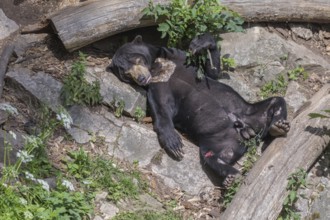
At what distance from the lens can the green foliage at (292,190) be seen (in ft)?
20.4

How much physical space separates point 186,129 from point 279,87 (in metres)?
1.29

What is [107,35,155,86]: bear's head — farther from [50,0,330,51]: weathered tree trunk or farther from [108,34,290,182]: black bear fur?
[50,0,330,51]: weathered tree trunk

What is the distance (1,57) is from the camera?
7543 millimetres

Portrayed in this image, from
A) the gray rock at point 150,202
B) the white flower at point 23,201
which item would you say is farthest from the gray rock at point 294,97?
the white flower at point 23,201

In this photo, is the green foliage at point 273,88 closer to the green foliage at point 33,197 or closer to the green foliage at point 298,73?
the green foliage at point 298,73

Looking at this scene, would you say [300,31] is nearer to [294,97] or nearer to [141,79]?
[294,97]

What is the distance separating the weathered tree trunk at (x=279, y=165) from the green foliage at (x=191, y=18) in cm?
142

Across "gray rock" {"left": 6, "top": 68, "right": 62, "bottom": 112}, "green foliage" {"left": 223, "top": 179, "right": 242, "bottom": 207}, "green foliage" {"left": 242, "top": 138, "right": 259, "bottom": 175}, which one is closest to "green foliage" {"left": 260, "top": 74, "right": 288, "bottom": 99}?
"green foliage" {"left": 242, "top": 138, "right": 259, "bottom": 175}

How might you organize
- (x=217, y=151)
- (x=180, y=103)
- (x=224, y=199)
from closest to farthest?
(x=224, y=199) < (x=217, y=151) < (x=180, y=103)

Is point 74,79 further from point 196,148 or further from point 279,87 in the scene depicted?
point 279,87

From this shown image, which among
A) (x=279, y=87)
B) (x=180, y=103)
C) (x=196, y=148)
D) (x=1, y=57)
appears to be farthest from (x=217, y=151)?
(x=1, y=57)

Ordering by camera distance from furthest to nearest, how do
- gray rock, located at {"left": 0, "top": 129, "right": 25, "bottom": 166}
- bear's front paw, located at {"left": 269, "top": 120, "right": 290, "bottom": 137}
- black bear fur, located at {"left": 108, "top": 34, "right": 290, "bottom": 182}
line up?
black bear fur, located at {"left": 108, "top": 34, "right": 290, "bottom": 182} < bear's front paw, located at {"left": 269, "top": 120, "right": 290, "bottom": 137} < gray rock, located at {"left": 0, "top": 129, "right": 25, "bottom": 166}

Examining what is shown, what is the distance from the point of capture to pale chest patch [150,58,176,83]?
770 cm

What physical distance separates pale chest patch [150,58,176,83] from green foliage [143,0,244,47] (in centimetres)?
30
